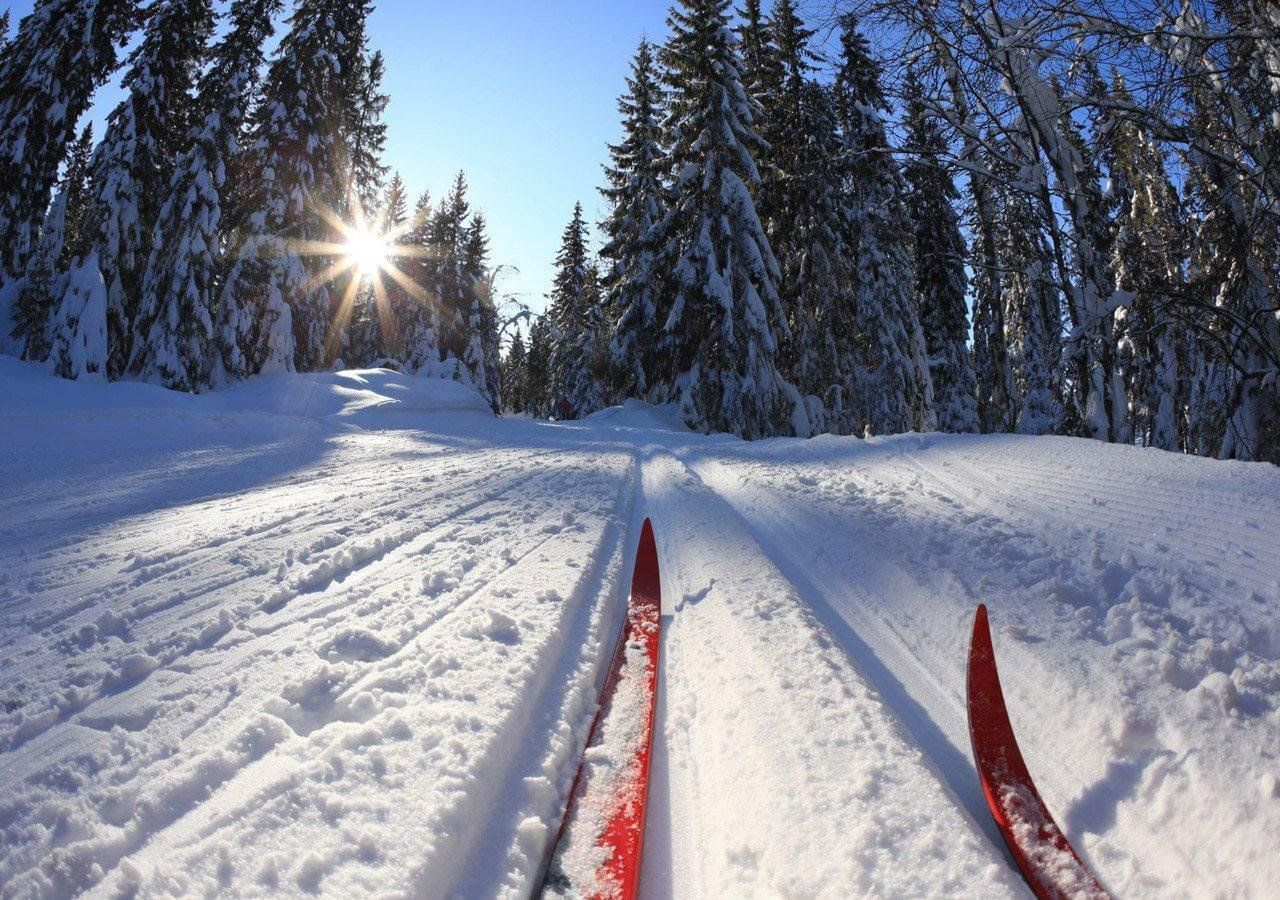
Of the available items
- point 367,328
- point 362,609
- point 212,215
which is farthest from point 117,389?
point 367,328

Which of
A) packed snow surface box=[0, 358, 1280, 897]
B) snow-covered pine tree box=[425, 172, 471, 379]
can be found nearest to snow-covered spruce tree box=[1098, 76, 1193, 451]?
packed snow surface box=[0, 358, 1280, 897]

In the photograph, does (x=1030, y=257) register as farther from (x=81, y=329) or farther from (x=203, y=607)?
(x=81, y=329)

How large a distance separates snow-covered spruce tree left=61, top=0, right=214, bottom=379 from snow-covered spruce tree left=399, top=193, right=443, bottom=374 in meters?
17.2

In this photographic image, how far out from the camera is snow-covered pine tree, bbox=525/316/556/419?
41.4 m

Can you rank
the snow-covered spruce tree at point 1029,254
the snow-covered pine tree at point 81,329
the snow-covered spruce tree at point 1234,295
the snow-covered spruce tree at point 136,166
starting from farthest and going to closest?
the snow-covered spruce tree at point 136,166 < the snow-covered pine tree at point 81,329 < the snow-covered spruce tree at point 1029,254 < the snow-covered spruce tree at point 1234,295

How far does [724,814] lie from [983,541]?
2.47 metres

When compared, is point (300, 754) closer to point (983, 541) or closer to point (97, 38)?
point (983, 541)

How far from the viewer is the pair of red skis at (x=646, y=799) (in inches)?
54.2

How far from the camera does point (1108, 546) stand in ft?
9.80

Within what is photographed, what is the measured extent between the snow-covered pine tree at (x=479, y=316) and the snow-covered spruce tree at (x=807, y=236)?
1809cm

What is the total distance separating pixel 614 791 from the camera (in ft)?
5.45

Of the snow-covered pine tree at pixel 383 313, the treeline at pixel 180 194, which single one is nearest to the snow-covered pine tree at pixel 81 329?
the treeline at pixel 180 194

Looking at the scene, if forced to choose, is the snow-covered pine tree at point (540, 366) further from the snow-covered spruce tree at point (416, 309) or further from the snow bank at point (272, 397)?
the snow bank at point (272, 397)

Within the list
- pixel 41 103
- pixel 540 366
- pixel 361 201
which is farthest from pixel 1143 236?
pixel 540 366
